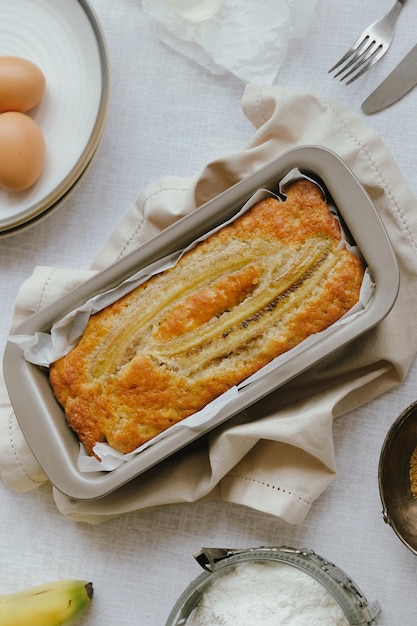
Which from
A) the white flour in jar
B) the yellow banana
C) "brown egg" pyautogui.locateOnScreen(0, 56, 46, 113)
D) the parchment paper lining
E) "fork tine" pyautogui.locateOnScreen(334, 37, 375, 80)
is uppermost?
"fork tine" pyautogui.locateOnScreen(334, 37, 375, 80)

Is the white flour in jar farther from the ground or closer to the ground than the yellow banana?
farther from the ground

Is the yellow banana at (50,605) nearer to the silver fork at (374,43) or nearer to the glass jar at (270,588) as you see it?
the glass jar at (270,588)

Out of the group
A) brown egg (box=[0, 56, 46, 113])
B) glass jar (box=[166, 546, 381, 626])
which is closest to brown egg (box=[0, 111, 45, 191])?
brown egg (box=[0, 56, 46, 113])

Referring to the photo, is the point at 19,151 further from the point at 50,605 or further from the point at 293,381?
the point at 50,605

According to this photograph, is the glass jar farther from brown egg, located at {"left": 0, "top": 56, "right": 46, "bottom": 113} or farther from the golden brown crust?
brown egg, located at {"left": 0, "top": 56, "right": 46, "bottom": 113}

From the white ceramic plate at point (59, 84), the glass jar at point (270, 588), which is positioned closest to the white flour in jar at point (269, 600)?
the glass jar at point (270, 588)

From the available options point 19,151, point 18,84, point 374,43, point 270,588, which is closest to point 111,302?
point 19,151
